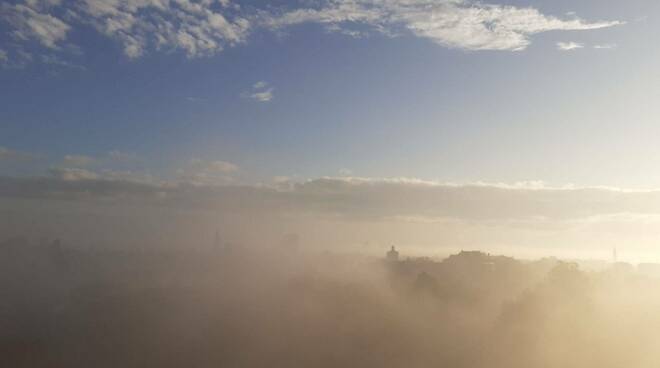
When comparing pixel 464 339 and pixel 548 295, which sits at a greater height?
pixel 548 295

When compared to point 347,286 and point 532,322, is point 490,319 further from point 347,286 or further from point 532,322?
point 347,286

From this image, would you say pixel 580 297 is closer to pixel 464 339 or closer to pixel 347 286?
pixel 464 339

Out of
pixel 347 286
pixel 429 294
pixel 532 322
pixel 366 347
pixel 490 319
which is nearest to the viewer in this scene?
pixel 366 347

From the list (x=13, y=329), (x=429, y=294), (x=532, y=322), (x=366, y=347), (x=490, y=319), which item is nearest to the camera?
(x=366, y=347)

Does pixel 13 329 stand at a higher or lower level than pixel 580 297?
lower

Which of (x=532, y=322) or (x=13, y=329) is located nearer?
(x=532, y=322)

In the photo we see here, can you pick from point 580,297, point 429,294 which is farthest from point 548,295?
point 429,294

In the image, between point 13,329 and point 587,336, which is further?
point 13,329

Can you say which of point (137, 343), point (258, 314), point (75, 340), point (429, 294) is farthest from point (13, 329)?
point (429, 294)

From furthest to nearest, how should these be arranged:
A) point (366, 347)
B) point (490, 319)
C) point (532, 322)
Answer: point (490, 319)
point (532, 322)
point (366, 347)
